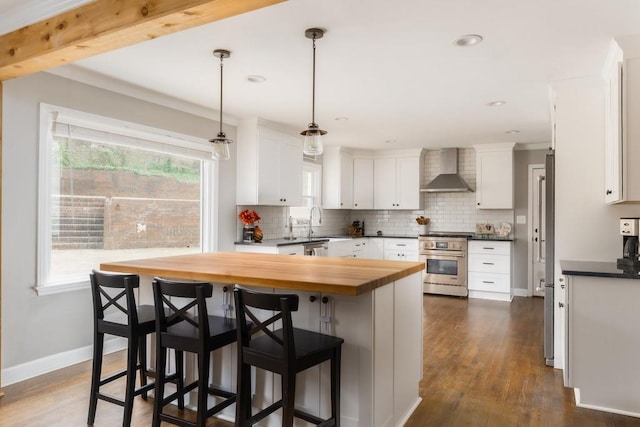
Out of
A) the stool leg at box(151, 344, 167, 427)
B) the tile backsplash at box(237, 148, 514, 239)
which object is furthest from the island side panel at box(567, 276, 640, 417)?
the tile backsplash at box(237, 148, 514, 239)

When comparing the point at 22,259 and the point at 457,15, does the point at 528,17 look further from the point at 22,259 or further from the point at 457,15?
the point at 22,259

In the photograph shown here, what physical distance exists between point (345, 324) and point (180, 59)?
7.67ft

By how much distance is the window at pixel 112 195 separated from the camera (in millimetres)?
3432

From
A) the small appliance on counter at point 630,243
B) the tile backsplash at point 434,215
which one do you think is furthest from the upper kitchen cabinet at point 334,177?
the small appliance on counter at point 630,243

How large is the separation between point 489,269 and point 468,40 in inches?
177

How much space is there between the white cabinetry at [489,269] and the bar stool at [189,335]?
5.02 metres

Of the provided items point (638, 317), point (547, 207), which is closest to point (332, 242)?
point (547, 207)

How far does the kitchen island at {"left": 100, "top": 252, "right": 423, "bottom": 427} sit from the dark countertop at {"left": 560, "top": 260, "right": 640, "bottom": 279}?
1047mm

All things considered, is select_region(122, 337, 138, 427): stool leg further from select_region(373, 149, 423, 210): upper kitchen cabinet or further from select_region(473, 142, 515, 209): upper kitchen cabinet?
select_region(473, 142, 515, 209): upper kitchen cabinet

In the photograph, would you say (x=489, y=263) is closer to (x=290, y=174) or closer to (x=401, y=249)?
(x=401, y=249)

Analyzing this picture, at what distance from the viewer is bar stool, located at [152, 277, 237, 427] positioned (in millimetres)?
2217

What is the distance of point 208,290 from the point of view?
2.24m

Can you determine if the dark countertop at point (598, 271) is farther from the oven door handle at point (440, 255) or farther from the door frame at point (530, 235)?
the door frame at point (530, 235)

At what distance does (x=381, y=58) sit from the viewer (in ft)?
10.4
